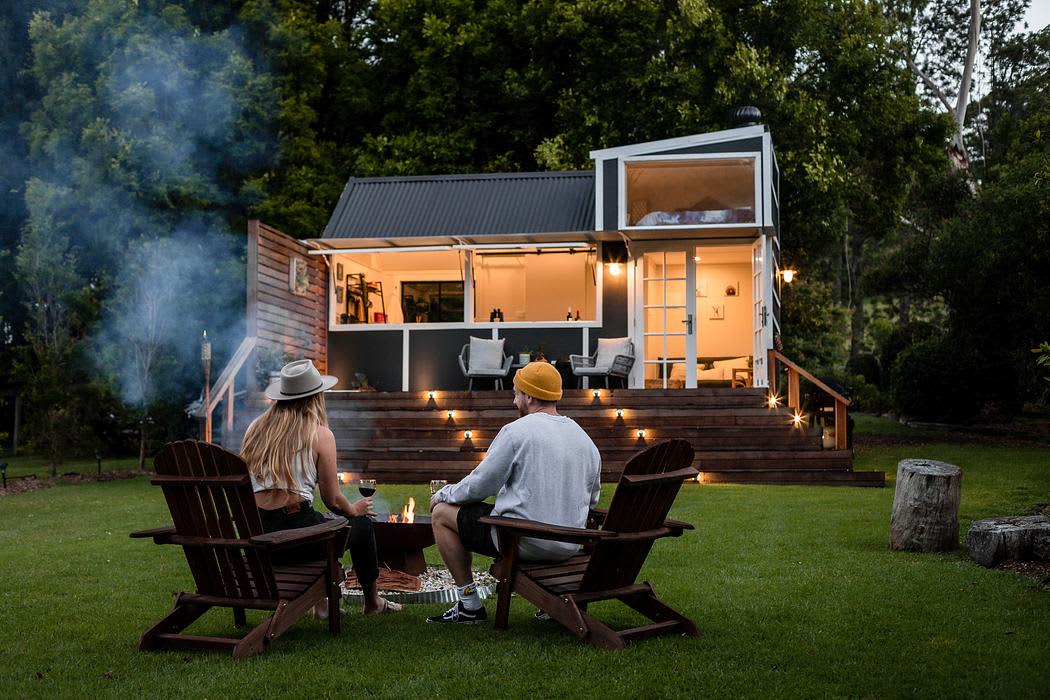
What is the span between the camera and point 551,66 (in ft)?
67.3

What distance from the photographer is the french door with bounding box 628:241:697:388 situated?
49.6ft

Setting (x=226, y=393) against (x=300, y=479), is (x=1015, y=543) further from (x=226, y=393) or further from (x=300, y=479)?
(x=226, y=393)

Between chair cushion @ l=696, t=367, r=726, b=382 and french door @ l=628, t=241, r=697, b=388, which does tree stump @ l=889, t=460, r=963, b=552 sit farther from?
chair cushion @ l=696, t=367, r=726, b=382

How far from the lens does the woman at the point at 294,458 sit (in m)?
4.63

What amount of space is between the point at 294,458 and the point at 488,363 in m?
10.5

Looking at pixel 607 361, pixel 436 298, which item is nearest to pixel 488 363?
pixel 607 361

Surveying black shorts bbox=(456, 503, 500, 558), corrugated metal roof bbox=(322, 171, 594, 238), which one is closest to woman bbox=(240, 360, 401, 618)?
black shorts bbox=(456, 503, 500, 558)

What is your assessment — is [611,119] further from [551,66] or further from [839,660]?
[839,660]

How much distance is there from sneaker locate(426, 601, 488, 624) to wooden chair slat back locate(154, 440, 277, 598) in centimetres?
90

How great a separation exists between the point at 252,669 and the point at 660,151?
11774mm

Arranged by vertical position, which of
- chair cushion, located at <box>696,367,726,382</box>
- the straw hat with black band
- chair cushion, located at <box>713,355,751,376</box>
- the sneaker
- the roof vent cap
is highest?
the roof vent cap

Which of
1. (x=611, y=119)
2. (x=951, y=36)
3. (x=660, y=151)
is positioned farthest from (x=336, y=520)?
(x=951, y=36)

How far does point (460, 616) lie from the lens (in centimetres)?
496

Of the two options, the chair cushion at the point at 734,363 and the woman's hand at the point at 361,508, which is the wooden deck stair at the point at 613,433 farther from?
the woman's hand at the point at 361,508
